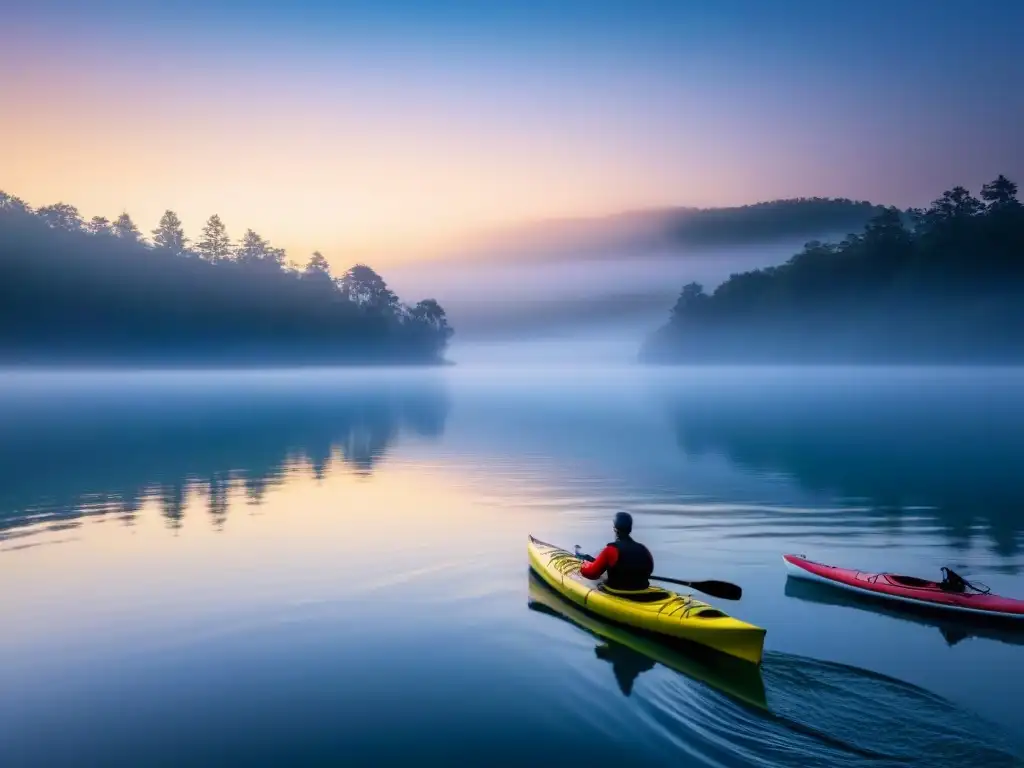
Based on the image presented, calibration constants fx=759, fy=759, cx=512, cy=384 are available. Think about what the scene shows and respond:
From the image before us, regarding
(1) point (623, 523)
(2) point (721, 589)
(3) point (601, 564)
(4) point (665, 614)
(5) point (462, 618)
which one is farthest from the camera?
(5) point (462, 618)

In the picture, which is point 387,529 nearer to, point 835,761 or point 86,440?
point 835,761

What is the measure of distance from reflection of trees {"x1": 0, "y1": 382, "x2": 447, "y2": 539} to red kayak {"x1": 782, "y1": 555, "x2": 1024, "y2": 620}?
16.2 metres

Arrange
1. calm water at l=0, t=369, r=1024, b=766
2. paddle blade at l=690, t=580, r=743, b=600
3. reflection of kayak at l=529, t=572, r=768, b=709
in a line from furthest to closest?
paddle blade at l=690, t=580, r=743, b=600 → reflection of kayak at l=529, t=572, r=768, b=709 → calm water at l=0, t=369, r=1024, b=766

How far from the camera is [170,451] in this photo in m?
40.0

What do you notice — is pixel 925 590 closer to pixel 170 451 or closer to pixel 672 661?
pixel 672 661

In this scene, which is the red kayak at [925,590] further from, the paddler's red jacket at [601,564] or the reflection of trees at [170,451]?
the reflection of trees at [170,451]

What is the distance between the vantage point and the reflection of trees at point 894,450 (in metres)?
24.9

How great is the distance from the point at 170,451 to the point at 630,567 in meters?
33.9

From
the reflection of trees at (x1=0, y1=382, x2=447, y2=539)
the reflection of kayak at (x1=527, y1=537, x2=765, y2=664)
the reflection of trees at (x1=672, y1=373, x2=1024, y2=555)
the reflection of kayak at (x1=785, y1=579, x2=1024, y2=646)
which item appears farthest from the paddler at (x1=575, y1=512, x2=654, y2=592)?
the reflection of trees at (x1=0, y1=382, x2=447, y2=539)

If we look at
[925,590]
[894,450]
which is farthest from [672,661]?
[894,450]

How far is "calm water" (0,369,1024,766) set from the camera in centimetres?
923

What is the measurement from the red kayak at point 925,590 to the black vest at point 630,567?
450cm

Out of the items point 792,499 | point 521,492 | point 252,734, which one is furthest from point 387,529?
point 792,499

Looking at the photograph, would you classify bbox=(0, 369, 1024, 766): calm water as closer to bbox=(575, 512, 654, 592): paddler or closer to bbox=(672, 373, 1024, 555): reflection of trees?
bbox=(672, 373, 1024, 555): reflection of trees
